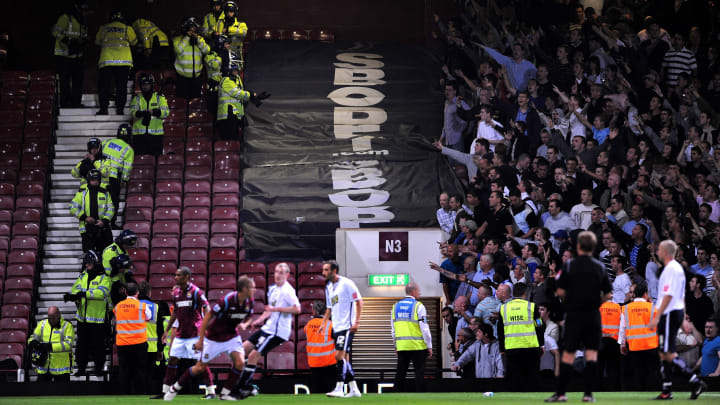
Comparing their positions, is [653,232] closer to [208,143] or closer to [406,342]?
[406,342]

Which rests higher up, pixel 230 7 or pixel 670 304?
A: pixel 230 7

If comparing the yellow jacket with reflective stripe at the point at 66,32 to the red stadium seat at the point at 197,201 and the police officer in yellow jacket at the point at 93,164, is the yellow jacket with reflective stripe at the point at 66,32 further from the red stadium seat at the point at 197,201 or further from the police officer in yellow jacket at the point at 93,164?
the red stadium seat at the point at 197,201

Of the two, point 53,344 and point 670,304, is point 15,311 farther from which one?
point 670,304

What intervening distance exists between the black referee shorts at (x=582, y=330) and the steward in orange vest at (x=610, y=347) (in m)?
4.45

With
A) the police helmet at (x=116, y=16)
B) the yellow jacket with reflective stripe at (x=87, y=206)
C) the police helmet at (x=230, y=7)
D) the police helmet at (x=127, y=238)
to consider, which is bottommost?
the police helmet at (x=127, y=238)

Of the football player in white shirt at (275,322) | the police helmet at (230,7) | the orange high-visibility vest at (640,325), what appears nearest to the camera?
the football player in white shirt at (275,322)

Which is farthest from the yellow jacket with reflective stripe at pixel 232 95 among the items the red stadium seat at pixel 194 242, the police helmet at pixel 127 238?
the police helmet at pixel 127 238

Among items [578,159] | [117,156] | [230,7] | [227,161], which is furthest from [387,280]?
[230,7]

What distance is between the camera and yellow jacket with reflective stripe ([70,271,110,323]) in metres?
18.1

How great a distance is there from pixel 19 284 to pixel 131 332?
5317 millimetres

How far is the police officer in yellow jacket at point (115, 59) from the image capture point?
2325cm

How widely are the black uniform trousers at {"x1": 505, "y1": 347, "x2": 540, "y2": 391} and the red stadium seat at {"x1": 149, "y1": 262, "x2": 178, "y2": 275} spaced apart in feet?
25.9

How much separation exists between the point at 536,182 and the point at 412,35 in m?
10.7

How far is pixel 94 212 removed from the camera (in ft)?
66.5
